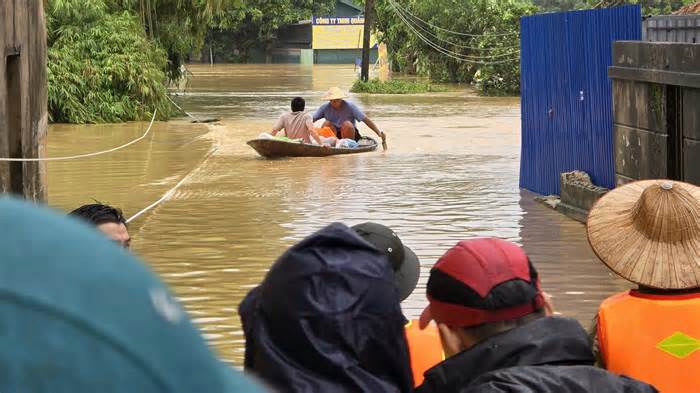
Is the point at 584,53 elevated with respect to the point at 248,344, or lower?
elevated

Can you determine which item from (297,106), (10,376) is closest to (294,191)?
(297,106)

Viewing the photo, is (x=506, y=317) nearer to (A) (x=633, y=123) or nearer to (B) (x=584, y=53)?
(A) (x=633, y=123)

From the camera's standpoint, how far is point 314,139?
19.1m

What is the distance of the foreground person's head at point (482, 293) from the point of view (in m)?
2.49

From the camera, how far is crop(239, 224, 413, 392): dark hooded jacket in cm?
211

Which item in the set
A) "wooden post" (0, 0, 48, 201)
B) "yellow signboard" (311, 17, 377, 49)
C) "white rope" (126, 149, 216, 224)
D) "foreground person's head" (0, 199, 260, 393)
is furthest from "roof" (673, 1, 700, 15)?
"yellow signboard" (311, 17, 377, 49)

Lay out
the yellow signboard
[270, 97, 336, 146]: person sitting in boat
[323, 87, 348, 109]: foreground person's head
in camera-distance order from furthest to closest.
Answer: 1. the yellow signboard
2. [323, 87, 348, 109]: foreground person's head
3. [270, 97, 336, 146]: person sitting in boat

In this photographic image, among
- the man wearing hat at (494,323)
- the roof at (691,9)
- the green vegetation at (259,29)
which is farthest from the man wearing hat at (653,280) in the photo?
the green vegetation at (259,29)

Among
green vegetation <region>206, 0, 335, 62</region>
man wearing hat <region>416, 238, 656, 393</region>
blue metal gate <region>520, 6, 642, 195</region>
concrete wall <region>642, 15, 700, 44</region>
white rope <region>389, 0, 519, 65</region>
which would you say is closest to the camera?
man wearing hat <region>416, 238, 656, 393</region>

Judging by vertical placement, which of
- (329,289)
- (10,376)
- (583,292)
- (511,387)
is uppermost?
(10,376)

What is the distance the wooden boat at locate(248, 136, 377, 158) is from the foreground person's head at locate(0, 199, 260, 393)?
17293 mm

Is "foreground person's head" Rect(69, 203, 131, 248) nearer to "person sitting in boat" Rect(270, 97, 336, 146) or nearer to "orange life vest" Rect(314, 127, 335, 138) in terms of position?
"person sitting in boat" Rect(270, 97, 336, 146)

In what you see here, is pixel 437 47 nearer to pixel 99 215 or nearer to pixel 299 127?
pixel 299 127

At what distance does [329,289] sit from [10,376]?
130 cm
